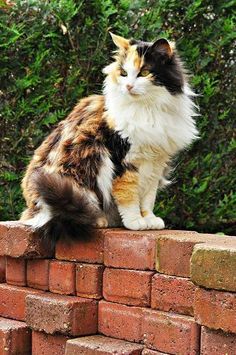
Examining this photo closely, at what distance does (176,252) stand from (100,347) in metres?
0.50

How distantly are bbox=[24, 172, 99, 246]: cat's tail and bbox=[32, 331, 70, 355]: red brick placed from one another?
0.44m

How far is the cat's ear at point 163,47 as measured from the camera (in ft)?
11.0

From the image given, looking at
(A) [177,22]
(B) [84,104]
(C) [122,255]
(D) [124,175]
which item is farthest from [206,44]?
(C) [122,255]

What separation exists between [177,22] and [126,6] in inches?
14.5

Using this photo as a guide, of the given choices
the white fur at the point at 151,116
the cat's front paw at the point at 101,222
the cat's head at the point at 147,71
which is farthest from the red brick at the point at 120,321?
the cat's head at the point at 147,71

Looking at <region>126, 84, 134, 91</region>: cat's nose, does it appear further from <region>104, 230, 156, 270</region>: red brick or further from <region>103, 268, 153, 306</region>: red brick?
<region>103, 268, 153, 306</region>: red brick

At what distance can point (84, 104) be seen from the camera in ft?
12.1

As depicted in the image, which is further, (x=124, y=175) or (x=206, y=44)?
(x=206, y=44)

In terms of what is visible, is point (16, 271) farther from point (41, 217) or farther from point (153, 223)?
point (153, 223)

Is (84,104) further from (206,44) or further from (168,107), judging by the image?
(206,44)

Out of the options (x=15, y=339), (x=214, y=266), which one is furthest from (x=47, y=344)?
(x=214, y=266)

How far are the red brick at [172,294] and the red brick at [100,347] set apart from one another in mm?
194

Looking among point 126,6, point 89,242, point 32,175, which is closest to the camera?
point 89,242

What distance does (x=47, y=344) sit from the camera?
339 cm
